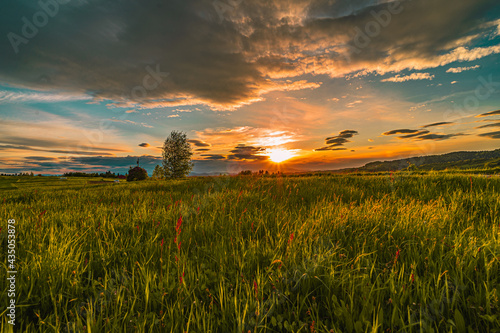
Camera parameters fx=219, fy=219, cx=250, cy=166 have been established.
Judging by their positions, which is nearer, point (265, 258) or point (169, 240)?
point (265, 258)

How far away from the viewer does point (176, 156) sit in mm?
68438

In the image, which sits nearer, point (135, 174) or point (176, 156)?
point (135, 174)

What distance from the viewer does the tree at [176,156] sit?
67.5m

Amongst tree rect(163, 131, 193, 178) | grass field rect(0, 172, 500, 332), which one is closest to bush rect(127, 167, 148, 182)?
tree rect(163, 131, 193, 178)

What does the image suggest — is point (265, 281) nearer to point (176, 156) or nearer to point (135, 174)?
point (135, 174)

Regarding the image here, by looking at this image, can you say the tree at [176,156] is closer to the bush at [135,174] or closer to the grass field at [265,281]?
the bush at [135,174]

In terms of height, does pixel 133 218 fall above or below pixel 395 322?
above

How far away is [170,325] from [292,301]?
1100mm

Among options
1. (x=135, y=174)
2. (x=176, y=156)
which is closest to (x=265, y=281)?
(x=135, y=174)

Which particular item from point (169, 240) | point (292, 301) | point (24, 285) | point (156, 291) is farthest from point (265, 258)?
point (24, 285)

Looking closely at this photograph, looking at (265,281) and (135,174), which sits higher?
(135,174)

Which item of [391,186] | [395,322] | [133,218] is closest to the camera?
[395,322]

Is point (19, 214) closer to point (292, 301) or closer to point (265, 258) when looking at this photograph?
point (265, 258)

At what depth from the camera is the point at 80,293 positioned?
89.5 inches
